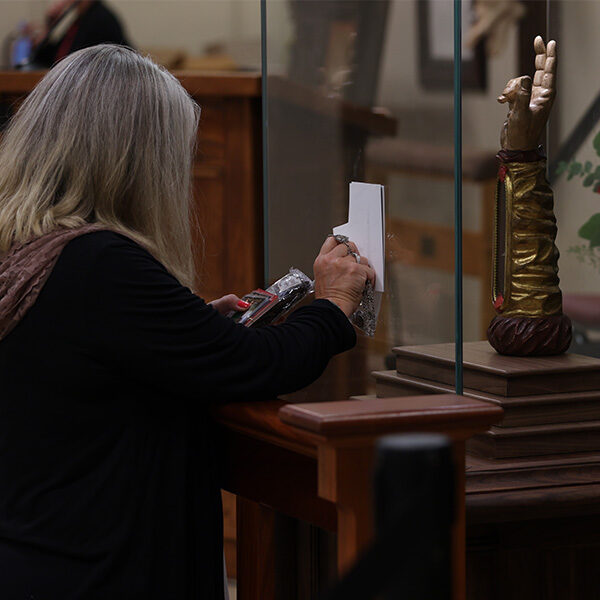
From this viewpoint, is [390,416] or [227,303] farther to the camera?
[227,303]

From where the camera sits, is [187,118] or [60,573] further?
[187,118]

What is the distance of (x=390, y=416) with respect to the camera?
4.16 feet

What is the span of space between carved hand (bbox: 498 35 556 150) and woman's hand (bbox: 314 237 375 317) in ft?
1.10

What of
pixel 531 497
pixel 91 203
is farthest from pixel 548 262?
pixel 91 203

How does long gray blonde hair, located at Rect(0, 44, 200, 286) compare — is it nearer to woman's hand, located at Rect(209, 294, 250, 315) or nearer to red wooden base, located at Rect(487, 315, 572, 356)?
woman's hand, located at Rect(209, 294, 250, 315)

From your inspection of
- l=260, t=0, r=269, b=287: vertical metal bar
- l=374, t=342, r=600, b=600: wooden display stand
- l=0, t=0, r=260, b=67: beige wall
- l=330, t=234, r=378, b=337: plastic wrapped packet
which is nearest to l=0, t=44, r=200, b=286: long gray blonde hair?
l=330, t=234, r=378, b=337: plastic wrapped packet

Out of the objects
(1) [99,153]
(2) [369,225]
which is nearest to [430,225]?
(2) [369,225]

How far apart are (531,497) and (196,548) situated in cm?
48

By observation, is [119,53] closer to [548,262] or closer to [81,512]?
[81,512]

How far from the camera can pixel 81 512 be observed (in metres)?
1.51

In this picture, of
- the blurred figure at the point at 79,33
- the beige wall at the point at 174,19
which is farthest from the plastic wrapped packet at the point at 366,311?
the beige wall at the point at 174,19

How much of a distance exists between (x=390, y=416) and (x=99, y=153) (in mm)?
562

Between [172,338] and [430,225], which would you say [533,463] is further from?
[430,225]

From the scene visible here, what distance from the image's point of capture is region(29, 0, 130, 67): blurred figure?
4.17 metres
